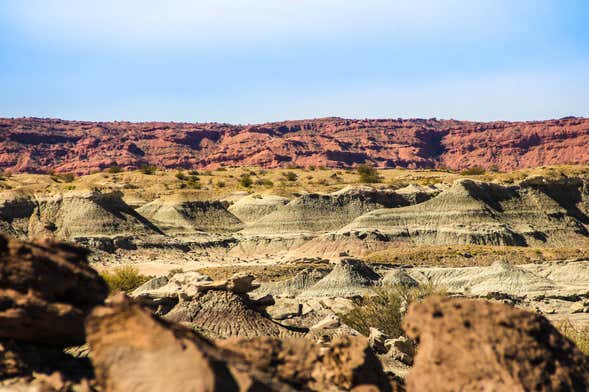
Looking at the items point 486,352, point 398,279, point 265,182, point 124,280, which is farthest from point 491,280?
point 265,182

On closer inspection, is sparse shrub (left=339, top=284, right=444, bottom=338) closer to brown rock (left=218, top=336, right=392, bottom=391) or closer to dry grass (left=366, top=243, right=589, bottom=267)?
brown rock (left=218, top=336, right=392, bottom=391)

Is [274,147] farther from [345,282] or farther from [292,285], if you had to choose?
[345,282]

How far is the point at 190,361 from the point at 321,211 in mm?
59317

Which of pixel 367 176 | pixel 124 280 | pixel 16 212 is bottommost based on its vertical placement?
pixel 367 176

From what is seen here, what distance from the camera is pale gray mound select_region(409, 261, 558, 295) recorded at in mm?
38344

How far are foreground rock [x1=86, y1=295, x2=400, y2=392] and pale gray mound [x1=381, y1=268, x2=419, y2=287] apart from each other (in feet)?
89.3

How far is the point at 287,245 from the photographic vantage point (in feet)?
197

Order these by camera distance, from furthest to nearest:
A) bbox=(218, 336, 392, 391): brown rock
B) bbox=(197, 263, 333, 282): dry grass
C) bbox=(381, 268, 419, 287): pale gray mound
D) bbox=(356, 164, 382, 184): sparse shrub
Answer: bbox=(356, 164, 382, 184): sparse shrub, bbox=(197, 263, 333, 282): dry grass, bbox=(381, 268, 419, 287): pale gray mound, bbox=(218, 336, 392, 391): brown rock

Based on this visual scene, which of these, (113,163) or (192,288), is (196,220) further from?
(113,163)

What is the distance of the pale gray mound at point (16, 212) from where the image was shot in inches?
2282

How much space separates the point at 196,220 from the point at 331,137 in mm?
120470

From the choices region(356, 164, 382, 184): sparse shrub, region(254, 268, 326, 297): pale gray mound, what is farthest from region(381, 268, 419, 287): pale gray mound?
region(356, 164, 382, 184): sparse shrub

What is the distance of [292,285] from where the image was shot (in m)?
39.2

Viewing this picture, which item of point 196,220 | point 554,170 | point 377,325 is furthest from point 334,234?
point 377,325
